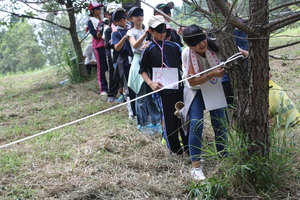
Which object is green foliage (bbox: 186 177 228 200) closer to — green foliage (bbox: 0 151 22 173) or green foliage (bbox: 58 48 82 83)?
green foliage (bbox: 0 151 22 173)

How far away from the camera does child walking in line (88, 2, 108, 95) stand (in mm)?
6604

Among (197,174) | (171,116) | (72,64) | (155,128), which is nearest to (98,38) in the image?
(72,64)

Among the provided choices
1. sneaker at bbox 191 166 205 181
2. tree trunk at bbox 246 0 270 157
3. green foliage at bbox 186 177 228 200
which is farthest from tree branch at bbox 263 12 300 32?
sneaker at bbox 191 166 205 181

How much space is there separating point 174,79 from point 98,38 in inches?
131

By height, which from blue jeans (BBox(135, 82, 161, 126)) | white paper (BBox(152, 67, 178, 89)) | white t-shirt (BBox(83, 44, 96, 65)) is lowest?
blue jeans (BBox(135, 82, 161, 126))

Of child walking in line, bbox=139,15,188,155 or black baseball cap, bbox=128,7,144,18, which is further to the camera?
black baseball cap, bbox=128,7,144,18

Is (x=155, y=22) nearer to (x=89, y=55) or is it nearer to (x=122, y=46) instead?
(x=122, y=46)

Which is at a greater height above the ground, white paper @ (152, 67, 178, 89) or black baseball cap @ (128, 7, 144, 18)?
black baseball cap @ (128, 7, 144, 18)

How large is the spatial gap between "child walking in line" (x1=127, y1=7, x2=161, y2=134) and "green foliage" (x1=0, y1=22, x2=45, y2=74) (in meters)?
26.7

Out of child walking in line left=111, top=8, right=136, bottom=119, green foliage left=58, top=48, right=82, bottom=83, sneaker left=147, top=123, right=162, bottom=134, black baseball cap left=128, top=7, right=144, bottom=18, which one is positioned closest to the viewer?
black baseball cap left=128, top=7, right=144, bottom=18

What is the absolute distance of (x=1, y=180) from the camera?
3.40 metres

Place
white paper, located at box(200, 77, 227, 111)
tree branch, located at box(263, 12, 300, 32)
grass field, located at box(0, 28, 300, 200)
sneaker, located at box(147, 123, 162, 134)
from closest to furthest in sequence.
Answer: tree branch, located at box(263, 12, 300, 32), grass field, located at box(0, 28, 300, 200), white paper, located at box(200, 77, 227, 111), sneaker, located at box(147, 123, 162, 134)

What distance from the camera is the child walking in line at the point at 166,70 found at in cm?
380

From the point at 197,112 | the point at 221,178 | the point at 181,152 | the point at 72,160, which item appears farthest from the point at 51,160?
the point at 221,178
